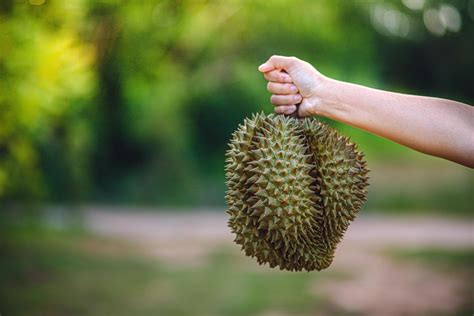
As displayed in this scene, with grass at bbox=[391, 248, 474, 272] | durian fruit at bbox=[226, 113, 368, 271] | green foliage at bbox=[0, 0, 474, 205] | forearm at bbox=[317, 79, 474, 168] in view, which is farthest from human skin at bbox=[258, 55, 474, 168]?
grass at bbox=[391, 248, 474, 272]

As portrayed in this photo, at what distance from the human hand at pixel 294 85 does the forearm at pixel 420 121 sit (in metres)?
0.13

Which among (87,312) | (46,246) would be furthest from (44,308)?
(46,246)

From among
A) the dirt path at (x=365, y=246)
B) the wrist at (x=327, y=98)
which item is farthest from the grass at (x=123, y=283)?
the wrist at (x=327, y=98)

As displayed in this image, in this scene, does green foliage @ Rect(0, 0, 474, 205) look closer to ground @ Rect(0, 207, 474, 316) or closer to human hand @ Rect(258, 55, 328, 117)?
ground @ Rect(0, 207, 474, 316)

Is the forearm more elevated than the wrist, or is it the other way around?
the wrist

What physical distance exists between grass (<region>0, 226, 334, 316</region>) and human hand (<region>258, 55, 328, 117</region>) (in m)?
5.19

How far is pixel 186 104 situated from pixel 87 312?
694cm

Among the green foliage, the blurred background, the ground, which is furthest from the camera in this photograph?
the green foliage

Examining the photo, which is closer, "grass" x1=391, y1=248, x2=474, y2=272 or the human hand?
the human hand

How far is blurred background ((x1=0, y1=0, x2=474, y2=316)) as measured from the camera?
652cm

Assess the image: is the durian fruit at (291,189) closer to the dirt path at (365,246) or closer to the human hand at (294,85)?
the human hand at (294,85)

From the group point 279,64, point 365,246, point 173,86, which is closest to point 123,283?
point 365,246

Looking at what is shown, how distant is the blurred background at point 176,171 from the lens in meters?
6.52

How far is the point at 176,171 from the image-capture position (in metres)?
12.1
